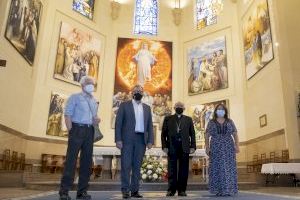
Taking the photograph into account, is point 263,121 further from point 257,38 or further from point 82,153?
point 82,153

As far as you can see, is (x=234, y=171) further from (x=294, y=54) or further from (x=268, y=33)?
(x=268, y=33)

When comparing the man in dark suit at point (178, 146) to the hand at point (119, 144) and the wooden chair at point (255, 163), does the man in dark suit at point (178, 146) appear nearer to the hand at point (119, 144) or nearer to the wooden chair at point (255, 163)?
the hand at point (119, 144)

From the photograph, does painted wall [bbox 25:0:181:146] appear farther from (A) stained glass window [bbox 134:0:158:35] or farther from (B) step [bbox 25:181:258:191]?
(B) step [bbox 25:181:258:191]

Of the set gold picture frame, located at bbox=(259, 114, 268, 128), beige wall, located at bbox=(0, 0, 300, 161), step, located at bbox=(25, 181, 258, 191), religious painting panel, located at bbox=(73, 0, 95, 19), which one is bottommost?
step, located at bbox=(25, 181, 258, 191)

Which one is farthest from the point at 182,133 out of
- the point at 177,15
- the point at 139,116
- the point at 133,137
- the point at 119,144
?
the point at 177,15

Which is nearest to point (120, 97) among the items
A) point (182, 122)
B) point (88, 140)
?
point (182, 122)

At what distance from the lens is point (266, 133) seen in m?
13.0

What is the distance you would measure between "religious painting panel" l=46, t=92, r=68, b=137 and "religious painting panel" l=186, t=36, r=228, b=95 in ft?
23.5

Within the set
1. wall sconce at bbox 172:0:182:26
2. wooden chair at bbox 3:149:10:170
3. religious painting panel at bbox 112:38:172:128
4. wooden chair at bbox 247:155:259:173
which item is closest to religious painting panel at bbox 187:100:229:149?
religious painting panel at bbox 112:38:172:128

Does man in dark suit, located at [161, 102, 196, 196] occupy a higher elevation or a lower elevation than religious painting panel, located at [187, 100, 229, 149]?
lower

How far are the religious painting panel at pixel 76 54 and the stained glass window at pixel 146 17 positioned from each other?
3166 mm

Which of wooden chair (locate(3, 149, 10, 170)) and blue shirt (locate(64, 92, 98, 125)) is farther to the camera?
wooden chair (locate(3, 149, 10, 170))

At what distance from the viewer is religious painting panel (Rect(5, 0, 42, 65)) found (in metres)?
11.0

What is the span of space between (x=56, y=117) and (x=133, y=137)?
1075 centimetres
